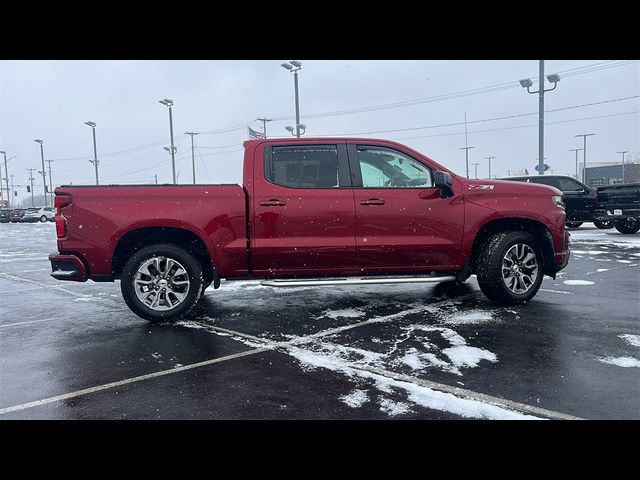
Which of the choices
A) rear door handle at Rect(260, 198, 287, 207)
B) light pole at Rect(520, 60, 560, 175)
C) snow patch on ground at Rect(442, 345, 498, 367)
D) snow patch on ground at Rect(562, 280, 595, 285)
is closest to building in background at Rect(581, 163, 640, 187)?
light pole at Rect(520, 60, 560, 175)

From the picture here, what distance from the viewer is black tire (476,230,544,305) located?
5.85 meters

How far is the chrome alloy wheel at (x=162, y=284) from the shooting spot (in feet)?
17.9

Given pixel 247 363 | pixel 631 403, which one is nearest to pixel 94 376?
pixel 247 363

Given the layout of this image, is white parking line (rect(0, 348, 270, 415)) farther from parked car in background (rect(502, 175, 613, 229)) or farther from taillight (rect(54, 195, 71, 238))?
parked car in background (rect(502, 175, 613, 229))

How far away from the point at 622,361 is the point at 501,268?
1.96 meters

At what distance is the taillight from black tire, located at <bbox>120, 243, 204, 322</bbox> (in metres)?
0.75

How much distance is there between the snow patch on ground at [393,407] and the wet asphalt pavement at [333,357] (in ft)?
0.04

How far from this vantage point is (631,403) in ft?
10.5

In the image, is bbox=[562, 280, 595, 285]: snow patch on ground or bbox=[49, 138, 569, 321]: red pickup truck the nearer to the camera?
bbox=[49, 138, 569, 321]: red pickup truck

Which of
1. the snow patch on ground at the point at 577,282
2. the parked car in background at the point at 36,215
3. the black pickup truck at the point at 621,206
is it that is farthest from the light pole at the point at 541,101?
the parked car in background at the point at 36,215

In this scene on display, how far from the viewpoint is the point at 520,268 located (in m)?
5.98

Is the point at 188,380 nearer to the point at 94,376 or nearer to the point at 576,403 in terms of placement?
the point at 94,376

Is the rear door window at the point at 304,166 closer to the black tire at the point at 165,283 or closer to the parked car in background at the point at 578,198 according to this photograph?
the black tire at the point at 165,283

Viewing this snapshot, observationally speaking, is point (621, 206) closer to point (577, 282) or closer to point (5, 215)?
point (577, 282)
